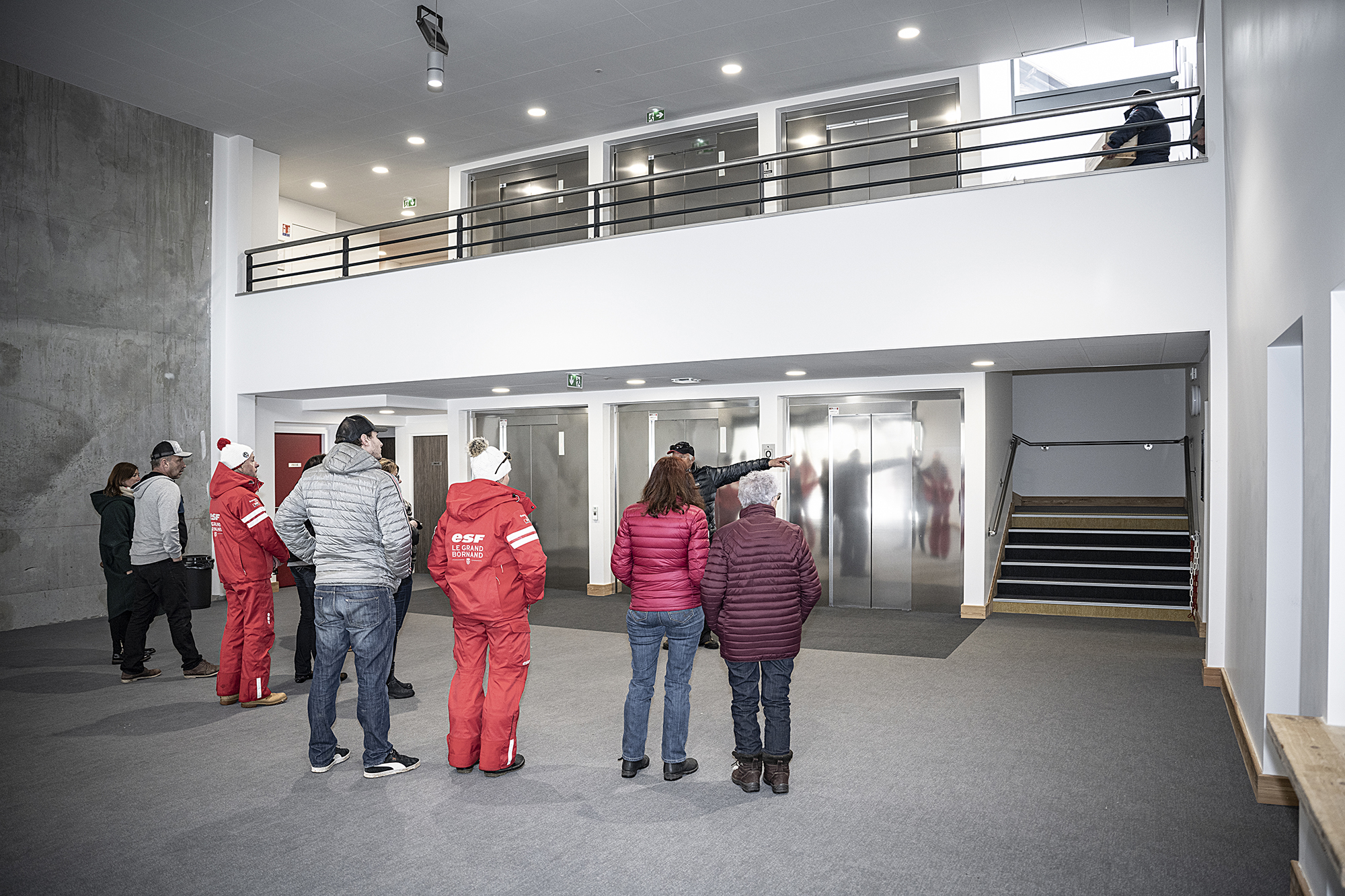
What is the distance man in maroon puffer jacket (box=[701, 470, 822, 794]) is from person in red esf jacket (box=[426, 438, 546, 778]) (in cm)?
92

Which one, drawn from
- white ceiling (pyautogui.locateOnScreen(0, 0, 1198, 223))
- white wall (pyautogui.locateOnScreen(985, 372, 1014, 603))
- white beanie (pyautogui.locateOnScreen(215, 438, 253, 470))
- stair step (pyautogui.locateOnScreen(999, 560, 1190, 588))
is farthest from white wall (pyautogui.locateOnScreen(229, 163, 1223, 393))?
stair step (pyautogui.locateOnScreen(999, 560, 1190, 588))

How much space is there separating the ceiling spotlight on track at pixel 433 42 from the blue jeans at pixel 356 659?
4.53 metres

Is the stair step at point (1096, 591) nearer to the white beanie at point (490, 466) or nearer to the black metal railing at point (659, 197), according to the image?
the black metal railing at point (659, 197)

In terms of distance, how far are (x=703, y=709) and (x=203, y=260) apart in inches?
322

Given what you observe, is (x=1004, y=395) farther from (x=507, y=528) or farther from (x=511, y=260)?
(x=507, y=528)

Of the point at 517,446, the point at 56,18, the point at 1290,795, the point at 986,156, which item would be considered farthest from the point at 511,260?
the point at 1290,795

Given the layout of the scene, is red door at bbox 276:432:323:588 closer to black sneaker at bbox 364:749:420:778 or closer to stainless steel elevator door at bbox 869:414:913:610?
stainless steel elevator door at bbox 869:414:913:610

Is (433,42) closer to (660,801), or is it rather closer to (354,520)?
(354,520)

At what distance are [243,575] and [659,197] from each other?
4.34 metres

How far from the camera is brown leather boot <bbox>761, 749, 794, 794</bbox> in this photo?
161 inches

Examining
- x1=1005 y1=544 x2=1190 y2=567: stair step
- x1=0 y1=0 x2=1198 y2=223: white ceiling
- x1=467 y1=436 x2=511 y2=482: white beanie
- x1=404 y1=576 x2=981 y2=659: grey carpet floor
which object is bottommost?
x1=404 y1=576 x2=981 y2=659: grey carpet floor

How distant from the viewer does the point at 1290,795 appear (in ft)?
12.7

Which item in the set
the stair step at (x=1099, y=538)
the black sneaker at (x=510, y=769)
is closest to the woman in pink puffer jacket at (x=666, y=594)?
the black sneaker at (x=510, y=769)

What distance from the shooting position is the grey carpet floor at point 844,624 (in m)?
7.38
